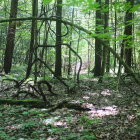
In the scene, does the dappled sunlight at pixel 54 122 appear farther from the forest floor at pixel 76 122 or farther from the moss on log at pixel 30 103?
the moss on log at pixel 30 103

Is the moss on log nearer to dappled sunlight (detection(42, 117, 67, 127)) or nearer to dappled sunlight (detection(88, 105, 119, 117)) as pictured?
dappled sunlight (detection(42, 117, 67, 127))

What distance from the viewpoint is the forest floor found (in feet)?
14.5

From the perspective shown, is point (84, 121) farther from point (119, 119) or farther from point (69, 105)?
point (69, 105)

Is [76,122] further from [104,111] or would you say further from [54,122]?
[104,111]

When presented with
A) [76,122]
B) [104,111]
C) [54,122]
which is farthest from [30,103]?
[104,111]

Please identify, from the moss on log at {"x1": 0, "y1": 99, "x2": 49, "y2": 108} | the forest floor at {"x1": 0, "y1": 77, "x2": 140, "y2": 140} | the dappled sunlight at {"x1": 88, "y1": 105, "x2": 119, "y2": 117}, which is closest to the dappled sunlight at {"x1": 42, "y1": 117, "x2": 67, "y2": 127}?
the forest floor at {"x1": 0, "y1": 77, "x2": 140, "y2": 140}

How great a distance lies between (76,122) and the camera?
17.1 ft

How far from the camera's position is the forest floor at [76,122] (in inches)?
174

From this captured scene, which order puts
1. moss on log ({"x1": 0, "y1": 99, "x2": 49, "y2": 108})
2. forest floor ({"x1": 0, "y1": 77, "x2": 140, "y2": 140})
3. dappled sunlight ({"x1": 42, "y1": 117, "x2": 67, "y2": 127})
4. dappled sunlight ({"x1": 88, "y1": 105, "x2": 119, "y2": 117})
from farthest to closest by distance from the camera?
moss on log ({"x1": 0, "y1": 99, "x2": 49, "y2": 108}), dappled sunlight ({"x1": 88, "y1": 105, "x2": 119, "y2": 117}), dappled sunlight ({"x1": 42, "y1": 117, "x2": 67, "y2": 127}), forest floor ({"x1": 0, "y1": 77, "x2": 140, "y2": 140})

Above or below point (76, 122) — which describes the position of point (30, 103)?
above

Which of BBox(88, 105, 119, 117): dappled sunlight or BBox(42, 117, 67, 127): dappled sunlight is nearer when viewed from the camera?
BBox(42, 117, 67, 127): dappled sunlight

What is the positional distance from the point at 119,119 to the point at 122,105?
139 centimetres

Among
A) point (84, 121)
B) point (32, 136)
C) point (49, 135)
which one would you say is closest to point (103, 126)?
point (84, 121)

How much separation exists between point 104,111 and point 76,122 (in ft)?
3.74
